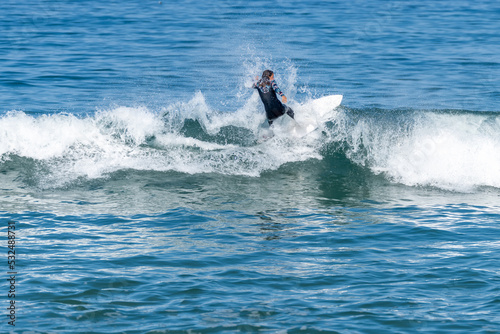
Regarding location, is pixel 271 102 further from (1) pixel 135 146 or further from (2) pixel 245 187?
(1) pixel 135 146

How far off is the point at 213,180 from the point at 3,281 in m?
5.58

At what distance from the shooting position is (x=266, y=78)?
13.9 metres

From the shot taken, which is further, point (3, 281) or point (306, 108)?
point (306, 108)

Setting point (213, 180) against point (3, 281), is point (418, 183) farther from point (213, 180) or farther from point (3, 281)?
point (3, 281)

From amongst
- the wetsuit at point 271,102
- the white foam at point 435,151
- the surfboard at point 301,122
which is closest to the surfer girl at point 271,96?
the wetsuit at point 271,102

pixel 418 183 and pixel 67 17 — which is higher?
pixel 67 17

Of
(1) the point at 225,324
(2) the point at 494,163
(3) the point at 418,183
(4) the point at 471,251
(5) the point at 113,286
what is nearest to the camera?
(1) the point at 225,324

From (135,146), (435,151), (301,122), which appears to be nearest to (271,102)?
(301,122)

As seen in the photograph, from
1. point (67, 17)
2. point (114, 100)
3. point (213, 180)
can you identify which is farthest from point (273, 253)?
point (67, 17)

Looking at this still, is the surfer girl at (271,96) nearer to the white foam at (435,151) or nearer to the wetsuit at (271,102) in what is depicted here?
the wetsuit at (271,102)

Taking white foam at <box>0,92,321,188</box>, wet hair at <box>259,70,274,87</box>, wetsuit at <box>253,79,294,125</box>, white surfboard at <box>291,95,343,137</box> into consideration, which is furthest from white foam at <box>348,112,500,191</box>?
wet hair at <box>259,70,274,87</box>

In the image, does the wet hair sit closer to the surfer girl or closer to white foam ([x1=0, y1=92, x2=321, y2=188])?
the surfer girl

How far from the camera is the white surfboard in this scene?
48.4 feet

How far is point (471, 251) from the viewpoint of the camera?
8820 mm
